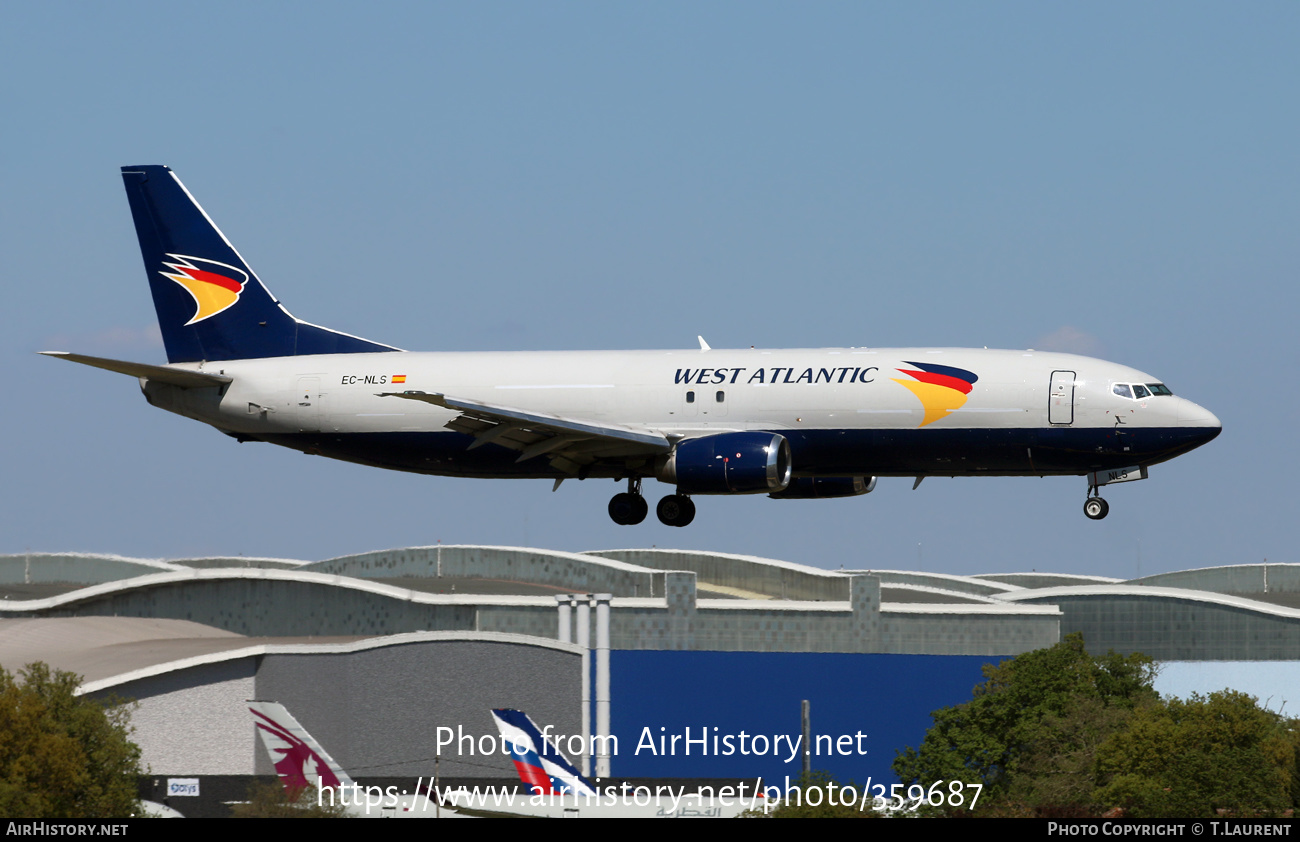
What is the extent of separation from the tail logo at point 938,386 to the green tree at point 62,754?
133 ft

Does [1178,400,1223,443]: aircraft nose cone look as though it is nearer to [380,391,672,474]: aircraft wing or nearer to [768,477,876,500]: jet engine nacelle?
[768,477,876,500]: jet engine nacelle

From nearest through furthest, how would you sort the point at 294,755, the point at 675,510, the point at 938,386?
the point at 938,386 → the point at 675,510 → the point at 294,755

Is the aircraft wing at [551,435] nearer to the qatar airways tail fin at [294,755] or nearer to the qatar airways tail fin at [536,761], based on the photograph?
the qatar airways tail fin at [536,761]

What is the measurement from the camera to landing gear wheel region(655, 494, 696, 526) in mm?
60781

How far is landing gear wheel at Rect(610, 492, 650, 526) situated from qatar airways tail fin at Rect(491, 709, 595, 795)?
14.2 meters

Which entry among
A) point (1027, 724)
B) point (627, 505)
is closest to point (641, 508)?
point (627, 505)

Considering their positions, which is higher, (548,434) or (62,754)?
(548,434)

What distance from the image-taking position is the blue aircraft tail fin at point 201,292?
217ft

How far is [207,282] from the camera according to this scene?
67188mm

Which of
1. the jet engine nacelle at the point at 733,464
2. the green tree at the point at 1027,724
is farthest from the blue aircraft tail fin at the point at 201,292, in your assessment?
the green tree at the point at 1027,724

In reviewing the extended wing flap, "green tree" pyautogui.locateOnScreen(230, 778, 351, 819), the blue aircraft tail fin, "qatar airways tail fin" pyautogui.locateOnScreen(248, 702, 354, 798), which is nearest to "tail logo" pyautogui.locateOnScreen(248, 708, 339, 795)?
"qatar airways tail fin" pyautogui.locateOnScreen(248, 702, 354, 798)

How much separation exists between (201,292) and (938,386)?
2893cm

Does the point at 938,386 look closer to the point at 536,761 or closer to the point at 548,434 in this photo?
the point at 548,434
